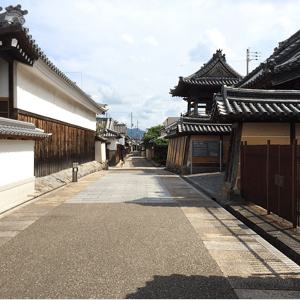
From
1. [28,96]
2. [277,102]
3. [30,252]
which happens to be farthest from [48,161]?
[277,102]

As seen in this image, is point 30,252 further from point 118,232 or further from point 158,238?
point 158,238

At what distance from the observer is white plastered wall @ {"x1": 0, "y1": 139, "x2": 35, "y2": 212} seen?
801 cm

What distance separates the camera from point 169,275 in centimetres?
401

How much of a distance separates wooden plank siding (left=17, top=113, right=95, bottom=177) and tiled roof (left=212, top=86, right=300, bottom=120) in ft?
25.2

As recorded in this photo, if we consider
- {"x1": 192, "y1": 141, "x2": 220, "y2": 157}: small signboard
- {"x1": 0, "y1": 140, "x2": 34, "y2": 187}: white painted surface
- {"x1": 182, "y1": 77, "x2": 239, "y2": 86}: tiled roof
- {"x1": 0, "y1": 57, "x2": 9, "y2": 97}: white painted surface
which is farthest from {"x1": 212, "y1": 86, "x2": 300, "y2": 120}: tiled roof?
{"x1": 182, "y1": 77, "x2": 239, "y2": 86}: tiled roof

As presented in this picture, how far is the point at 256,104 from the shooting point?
30.2 ft

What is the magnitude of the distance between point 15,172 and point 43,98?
550 centimetres

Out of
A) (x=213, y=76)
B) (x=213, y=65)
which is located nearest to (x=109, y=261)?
(x=213, y=76)

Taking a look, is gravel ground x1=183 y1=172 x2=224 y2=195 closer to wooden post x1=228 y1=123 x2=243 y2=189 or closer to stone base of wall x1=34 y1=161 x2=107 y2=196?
wooden post x1=228 y1=123 x2=243 y2=189

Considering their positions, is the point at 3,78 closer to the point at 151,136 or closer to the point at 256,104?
the point at 256,104

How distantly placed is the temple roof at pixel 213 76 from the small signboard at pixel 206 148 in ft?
17.9

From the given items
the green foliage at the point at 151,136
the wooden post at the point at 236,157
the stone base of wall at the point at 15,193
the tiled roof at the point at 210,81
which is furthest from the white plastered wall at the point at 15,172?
the green foliage at the point at 151,136

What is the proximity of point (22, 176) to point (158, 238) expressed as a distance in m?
6.07

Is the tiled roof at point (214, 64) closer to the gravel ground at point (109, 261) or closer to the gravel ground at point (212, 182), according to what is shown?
the gravel ground at point (212, 182)
